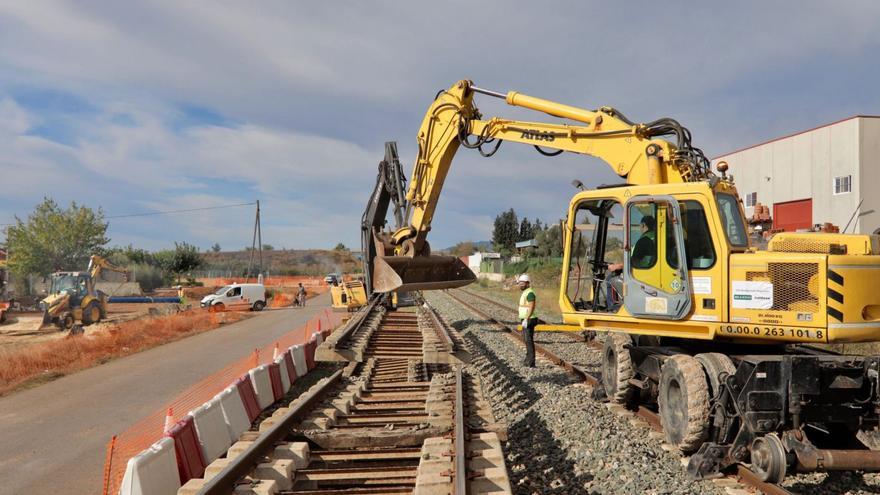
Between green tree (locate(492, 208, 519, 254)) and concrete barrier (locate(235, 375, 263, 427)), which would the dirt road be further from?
green tree (locate(492, 208, 519, 254))

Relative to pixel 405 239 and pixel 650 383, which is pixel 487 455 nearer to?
pixel 650 383

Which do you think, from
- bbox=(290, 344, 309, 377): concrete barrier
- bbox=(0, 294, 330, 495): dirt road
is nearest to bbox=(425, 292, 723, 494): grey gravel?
bbox=(290, 344, 309, 377): concrete barrier

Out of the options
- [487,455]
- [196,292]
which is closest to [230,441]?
[487,455]

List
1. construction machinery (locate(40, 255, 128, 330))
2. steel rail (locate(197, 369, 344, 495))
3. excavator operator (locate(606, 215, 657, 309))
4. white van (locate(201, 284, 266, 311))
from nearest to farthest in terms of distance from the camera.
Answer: steel rail (locate(197, 369, 344, 495))
excavator operator (locate(606, 215, 657, 309))
construction machinery (locate(40, 255, 128, 330))
white van (locate(201, 284, 266, 311))

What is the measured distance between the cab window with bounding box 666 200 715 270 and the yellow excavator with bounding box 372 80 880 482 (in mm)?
13

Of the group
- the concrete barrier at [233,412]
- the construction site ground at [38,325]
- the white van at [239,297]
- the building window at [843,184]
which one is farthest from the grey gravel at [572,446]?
the white van at [239,297]

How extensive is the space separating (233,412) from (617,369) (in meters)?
4.99

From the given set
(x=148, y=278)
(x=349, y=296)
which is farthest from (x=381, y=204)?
(x=148, y=278)

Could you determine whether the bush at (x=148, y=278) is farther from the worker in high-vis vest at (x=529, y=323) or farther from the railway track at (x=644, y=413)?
the worker in high-vis vest at (x=529, y=323)

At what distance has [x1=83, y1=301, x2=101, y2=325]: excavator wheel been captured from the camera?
2727 centimetres

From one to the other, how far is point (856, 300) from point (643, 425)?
2784 millimetres

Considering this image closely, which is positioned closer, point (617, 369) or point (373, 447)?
point (373, 447)

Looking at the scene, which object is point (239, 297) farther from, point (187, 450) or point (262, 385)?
point (187, 450)

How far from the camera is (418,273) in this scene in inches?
418
